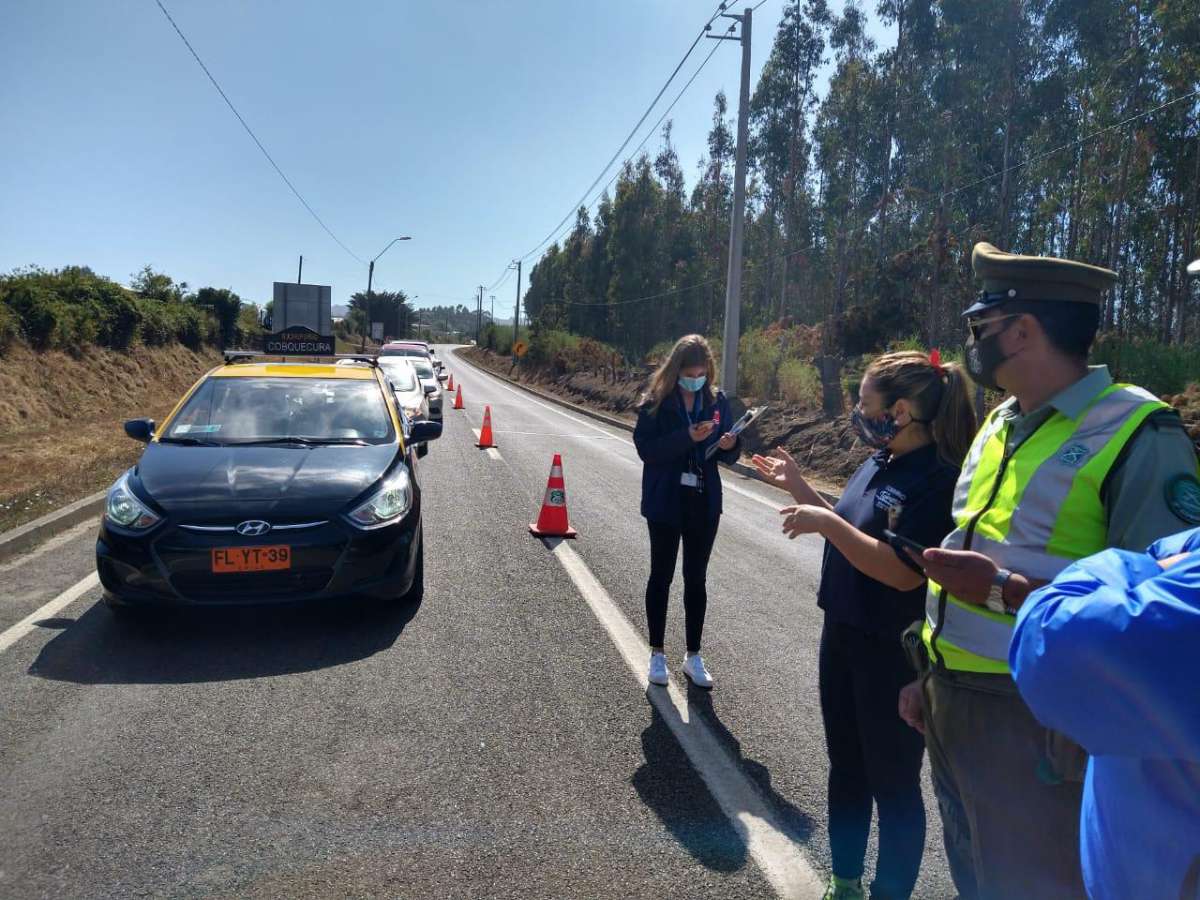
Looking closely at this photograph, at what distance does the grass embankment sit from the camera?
33.2ft

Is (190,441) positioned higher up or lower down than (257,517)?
higher up

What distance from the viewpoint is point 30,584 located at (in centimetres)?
638

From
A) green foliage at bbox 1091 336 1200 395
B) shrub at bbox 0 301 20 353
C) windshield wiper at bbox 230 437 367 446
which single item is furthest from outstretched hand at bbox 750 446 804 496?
shrub at bbox 0 301 20 353

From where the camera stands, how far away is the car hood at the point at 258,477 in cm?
531

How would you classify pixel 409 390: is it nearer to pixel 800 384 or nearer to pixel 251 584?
pixel 800 384

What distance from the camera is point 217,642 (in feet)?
17.2

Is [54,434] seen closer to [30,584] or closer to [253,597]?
[30,584]

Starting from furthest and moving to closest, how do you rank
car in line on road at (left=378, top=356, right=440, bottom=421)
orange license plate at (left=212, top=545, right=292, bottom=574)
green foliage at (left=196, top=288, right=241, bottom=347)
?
green foliage at (left=196, top=288, right=241, bottom=347)
car in line on road at (left=378, top=356, right=440, bottom=421)
orange license plate at (left=212, top=545, right=292, bottom=574)

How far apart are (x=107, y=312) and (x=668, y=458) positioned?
26056mm

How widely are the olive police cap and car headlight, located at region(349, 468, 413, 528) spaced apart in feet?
13.9

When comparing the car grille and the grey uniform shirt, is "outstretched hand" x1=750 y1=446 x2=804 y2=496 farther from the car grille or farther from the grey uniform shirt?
the car grille

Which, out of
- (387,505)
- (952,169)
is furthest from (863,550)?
(952,169)

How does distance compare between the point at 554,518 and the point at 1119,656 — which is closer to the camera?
the point at 1119,656

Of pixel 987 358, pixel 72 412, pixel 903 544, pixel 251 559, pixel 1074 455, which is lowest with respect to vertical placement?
pixel 72 412
